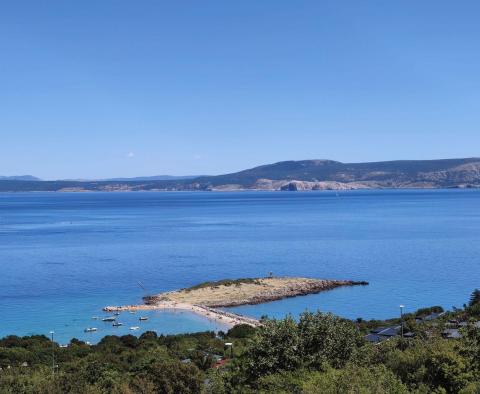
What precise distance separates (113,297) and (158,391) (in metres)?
34.4

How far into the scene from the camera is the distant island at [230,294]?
46562mm

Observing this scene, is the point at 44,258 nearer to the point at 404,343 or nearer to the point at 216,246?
the point at 216,246

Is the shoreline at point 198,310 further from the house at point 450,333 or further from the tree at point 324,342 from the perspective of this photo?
the tree at point 324,342

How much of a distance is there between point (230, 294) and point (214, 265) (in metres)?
15.4

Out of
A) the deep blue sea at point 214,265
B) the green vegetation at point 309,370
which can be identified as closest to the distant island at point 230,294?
the deep blue sea at point 214,265

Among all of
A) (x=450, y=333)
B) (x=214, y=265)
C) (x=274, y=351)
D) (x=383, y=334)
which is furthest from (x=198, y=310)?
(x=274, y=351)

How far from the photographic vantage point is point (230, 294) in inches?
2066

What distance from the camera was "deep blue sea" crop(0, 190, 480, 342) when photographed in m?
45.2

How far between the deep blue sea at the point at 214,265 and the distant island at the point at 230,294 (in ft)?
5.67

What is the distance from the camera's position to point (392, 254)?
72688 mm

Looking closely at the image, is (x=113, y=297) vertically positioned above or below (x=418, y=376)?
below

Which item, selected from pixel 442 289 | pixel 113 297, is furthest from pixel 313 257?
pixel 113 297

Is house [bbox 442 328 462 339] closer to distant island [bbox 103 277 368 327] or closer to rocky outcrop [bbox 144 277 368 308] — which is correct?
distant island [bbox 103 277 368 327]

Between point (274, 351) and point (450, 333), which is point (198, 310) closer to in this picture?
point (450, 333)
